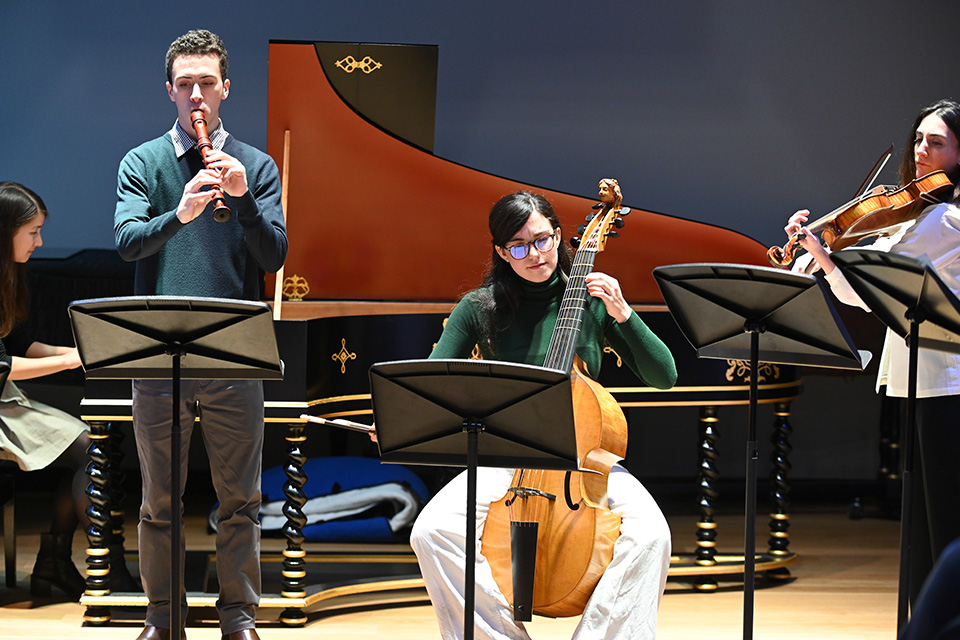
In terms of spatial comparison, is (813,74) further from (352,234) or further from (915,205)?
(915,205)

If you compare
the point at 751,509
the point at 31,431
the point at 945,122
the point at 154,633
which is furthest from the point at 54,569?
the point at 945,122

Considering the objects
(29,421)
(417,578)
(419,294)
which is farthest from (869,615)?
(29,421)

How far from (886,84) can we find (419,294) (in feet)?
8.99

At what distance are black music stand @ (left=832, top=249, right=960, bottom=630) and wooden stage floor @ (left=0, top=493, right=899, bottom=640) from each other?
990 millimetres

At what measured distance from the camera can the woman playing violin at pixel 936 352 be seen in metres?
2.27

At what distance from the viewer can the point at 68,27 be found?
5082mm

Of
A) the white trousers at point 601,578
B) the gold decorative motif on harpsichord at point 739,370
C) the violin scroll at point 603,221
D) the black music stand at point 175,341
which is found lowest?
the white trousers at point 601,578

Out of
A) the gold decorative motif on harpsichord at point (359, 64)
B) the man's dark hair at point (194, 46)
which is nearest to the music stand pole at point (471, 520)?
the man's dark hair at point (194, 46)

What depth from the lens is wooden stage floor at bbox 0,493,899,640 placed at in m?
2.91

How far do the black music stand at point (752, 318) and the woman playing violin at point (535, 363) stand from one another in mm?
151

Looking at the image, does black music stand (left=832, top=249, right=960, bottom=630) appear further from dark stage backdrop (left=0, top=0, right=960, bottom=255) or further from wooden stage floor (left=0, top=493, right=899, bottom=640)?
dark stage backdrop (left=0, top=0, right=960, bottom=255)

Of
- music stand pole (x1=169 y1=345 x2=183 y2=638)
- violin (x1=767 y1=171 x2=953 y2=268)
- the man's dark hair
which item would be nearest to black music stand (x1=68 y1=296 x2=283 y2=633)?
music stand pole (x1=169 y1=345 x2=183 y2=638)

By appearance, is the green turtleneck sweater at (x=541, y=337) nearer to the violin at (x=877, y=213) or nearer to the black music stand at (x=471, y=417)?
the violin at (x=877, y=213)

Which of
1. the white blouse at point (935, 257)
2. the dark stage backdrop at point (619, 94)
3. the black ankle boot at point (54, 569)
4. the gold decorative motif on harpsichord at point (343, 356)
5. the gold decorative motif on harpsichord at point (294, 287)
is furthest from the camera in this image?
the dark stage backdrop at point (619, 94)
